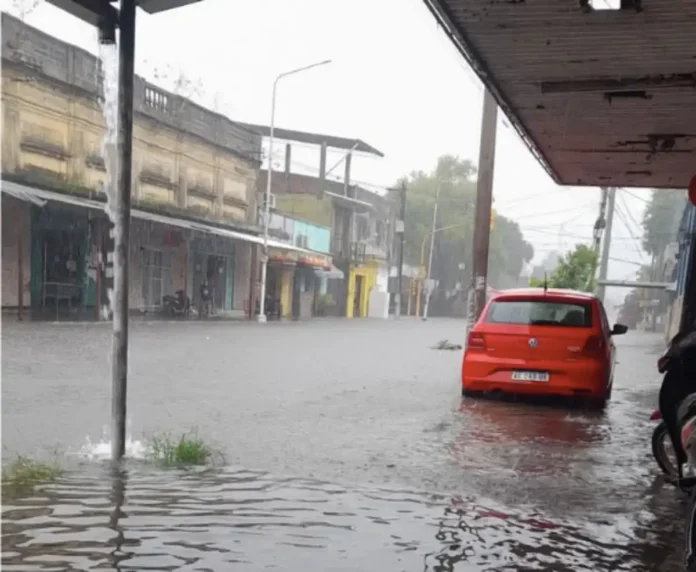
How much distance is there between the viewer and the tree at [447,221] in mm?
69062

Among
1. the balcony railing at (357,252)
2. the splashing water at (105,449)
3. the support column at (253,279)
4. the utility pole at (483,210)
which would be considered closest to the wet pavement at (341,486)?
the splashing water at (105,449)

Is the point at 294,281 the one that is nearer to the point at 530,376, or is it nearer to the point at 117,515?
the point at 530,376

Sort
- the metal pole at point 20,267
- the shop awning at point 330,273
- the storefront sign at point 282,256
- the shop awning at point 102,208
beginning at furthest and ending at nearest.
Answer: the shop awning at point 330,273 → the storefront sign at point 282,256 → the metal pole at point 20,267 → the shop awning at point 102,208

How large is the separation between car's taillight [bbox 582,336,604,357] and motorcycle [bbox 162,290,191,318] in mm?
21707

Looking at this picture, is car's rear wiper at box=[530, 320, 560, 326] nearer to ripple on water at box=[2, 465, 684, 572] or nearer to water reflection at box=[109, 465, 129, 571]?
ripple on water at box=[2, 465, 684, 572]

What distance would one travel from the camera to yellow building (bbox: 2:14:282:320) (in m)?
19.6

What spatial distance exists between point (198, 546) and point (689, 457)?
2.59 meters

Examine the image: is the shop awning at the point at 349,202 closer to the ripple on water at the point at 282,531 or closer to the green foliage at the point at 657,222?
the green foliage at the point at 657,222

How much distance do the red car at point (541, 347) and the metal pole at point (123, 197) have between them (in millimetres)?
5034

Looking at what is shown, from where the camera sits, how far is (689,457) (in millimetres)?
3926

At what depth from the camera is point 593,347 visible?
28.5 feet

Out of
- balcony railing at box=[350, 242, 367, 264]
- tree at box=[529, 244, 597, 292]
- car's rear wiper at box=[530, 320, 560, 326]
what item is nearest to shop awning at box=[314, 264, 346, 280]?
balcony railing at box=[350, 242, 367, 264]

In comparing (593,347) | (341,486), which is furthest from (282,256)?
(341,486)

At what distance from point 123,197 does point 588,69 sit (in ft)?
12.6
